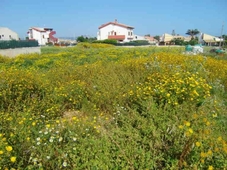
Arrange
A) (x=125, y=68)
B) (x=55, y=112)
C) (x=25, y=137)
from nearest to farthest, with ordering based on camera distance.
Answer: (x=25, y=137)
(x=55, y=112)
(x=125, y=68)

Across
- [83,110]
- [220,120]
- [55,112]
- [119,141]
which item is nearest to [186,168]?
[119,141]

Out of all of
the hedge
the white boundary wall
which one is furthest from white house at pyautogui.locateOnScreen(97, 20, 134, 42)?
the white boundary wall

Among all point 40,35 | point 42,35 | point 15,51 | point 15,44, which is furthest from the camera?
point 42,35

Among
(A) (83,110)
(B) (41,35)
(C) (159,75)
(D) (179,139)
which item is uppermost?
(B) (41,35)

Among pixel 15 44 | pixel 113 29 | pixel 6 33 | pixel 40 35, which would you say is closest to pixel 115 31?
pixel 113 29

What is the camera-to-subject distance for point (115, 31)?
58719 mm

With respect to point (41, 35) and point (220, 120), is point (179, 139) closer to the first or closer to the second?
A: point (220, 120)

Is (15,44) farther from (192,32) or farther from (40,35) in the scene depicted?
(192,32)

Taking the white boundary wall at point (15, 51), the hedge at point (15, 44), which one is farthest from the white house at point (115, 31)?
the white boundary wall at point (15, 51)

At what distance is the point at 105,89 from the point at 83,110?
0.92 meters

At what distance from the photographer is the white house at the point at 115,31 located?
57812 millimetres

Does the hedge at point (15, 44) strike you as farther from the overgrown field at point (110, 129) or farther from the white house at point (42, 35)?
the white house at point (42, 35)

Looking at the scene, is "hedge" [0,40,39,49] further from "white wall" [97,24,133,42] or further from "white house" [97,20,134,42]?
"white wall" [97,24,133,42]

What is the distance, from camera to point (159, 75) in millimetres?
4723
